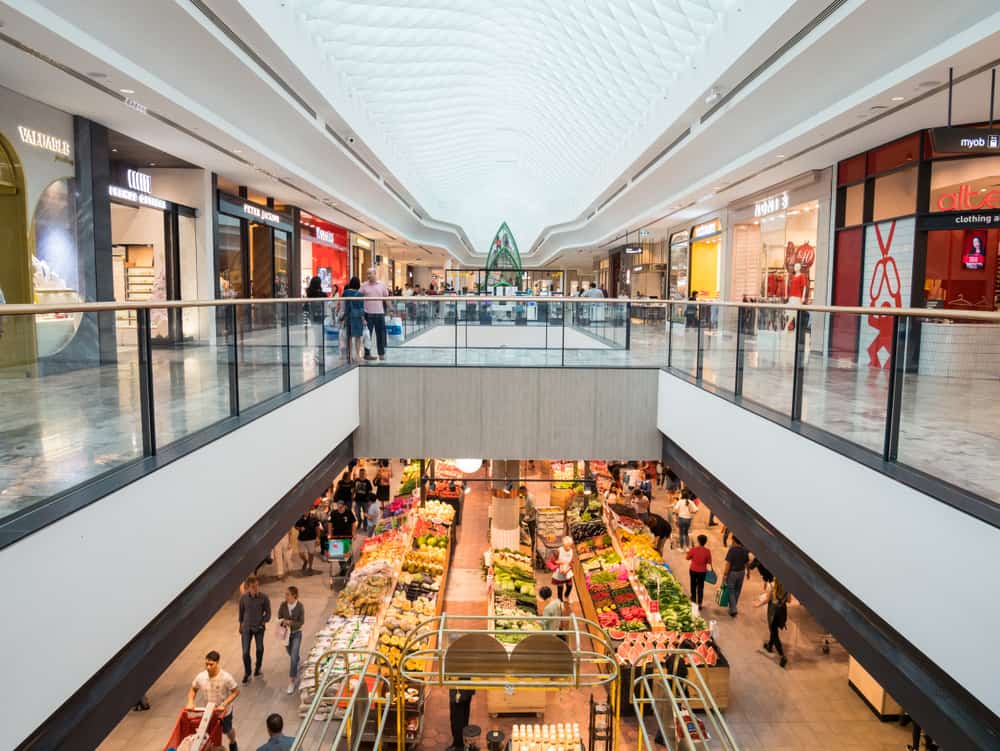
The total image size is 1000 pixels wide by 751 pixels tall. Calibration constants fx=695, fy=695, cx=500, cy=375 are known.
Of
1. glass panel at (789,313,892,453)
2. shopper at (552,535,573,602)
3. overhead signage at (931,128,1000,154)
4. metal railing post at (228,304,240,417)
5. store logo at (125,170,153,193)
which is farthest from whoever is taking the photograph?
store logo at (125,170,153,193)

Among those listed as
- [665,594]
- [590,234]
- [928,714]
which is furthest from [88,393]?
[590,234]

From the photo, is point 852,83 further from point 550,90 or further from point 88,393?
point 550,90

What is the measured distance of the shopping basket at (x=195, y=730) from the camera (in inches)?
281

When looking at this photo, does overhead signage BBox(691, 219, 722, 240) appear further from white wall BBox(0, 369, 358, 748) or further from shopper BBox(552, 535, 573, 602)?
white wall BBox(0, 369, 358, 748)

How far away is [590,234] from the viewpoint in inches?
1417

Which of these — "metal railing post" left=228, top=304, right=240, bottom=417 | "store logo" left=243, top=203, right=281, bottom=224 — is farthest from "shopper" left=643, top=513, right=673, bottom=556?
"store logo" left=243, top=203, right=281, bottom=224

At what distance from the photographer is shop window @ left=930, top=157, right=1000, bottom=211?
1065cm

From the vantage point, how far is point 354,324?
34.4ft

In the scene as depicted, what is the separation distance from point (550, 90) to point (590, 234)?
1492 centimetres

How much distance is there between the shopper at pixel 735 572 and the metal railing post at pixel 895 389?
283 inches

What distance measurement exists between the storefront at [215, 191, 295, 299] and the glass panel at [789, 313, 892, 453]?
48.5 feet

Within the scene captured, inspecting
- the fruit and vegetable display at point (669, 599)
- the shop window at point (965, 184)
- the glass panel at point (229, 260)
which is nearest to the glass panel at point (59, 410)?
the fruit and vegetable display at point (669, 599)

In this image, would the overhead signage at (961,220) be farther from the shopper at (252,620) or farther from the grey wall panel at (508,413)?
the shopper at (252,620)

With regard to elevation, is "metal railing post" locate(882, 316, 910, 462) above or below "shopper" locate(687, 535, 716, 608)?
above
